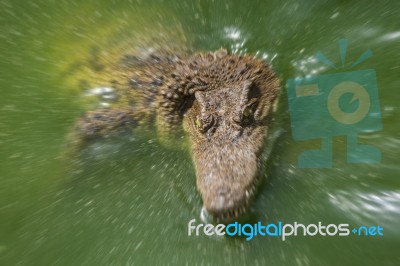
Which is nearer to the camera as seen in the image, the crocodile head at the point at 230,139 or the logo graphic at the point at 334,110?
the crocodile head at the point at 230,139

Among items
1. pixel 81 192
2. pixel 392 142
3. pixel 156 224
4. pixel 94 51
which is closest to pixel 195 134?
pixel 156 224

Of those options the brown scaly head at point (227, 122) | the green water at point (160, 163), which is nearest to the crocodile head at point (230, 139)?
the brown scaly head at point (227, 122)

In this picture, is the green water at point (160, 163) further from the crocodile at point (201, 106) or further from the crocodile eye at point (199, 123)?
the crocodile eye at point (199, 123)

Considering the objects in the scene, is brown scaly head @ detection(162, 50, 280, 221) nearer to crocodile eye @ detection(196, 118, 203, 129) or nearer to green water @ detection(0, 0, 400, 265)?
crocodile eye @ detection(196, 118, 203, 129)

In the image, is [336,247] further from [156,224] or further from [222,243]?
[156,224]

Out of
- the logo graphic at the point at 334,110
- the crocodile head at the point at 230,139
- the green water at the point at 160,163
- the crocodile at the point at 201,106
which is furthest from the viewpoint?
the logo graphic at the point at 334,110

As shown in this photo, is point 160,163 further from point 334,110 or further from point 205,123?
point 334,110

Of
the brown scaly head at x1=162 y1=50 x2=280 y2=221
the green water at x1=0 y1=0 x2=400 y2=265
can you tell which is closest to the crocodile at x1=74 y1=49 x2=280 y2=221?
the brown scaly head at x1=162 y1=50 x2=280 y2=221

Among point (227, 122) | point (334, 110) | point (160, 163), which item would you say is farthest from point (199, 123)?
point (334, 110)
